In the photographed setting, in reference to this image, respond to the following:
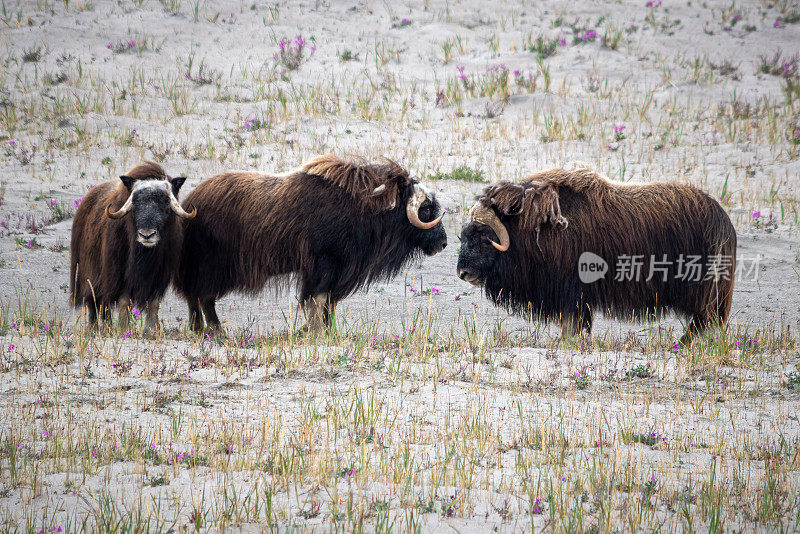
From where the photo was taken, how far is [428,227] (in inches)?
339

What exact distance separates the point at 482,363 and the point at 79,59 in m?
12.2

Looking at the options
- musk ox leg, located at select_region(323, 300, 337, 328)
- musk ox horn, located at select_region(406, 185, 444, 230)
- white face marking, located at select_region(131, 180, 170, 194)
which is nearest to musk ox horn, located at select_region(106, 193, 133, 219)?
white face marking, located at select_region(131, 180, 170, 194)

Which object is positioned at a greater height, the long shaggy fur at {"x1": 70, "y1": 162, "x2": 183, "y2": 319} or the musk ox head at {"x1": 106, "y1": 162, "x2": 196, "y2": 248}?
the musk ox head at {"x1": 106, "y1": 162, "x2": 196, "y2": 248}

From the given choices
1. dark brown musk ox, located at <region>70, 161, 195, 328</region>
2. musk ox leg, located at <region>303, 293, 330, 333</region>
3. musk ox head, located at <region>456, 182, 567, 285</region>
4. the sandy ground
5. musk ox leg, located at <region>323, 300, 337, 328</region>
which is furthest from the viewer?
musk ox leg, located at <region>323, 300, 337, 328</region>

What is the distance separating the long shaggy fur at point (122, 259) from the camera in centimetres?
766

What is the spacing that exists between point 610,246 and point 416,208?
6.27ft

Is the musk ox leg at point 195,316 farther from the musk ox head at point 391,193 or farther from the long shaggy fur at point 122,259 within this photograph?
the musk ox head at point 391,193

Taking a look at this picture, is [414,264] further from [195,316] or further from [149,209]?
[149,209]

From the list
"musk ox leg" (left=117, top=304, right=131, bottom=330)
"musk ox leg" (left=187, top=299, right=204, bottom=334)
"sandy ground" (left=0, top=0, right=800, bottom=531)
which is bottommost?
"musk ox leg" (left=187, top=299, right=204, bottom=334)

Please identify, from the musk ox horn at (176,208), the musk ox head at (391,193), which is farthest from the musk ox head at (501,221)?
the musk ox horn at (176,208)

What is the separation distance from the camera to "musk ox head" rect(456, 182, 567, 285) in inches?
309

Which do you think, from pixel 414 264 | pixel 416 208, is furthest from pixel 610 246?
pixel 414 264

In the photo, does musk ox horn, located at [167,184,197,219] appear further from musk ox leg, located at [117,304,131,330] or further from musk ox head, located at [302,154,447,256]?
musk ox head, located at [302,154,447,256]

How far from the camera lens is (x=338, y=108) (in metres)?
15.2
